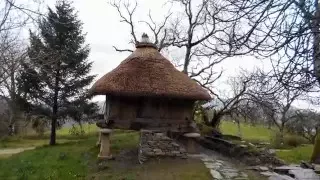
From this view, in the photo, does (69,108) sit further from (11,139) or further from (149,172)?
(149,172)

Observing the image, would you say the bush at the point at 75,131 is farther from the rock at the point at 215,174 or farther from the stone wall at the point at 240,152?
the rock at the point at 215,174

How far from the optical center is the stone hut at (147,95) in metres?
12.0

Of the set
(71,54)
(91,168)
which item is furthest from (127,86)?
(71,54)

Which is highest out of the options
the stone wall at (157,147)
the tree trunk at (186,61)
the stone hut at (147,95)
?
the tree trunk at (186,61)

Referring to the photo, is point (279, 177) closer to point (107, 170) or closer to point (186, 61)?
point (107, 170)

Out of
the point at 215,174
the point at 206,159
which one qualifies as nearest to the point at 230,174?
the point at 215,174

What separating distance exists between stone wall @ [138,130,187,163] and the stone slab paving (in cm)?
87

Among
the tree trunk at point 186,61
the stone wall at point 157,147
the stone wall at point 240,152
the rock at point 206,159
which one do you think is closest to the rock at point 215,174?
the rock at point 206,159

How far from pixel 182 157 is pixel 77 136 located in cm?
1615

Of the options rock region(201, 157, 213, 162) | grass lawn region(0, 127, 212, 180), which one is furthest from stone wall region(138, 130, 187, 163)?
rock region(201, 157, 213, 162)

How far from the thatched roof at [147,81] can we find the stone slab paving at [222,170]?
217cm

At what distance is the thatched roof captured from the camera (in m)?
11.9

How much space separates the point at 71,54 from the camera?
21.3 meters

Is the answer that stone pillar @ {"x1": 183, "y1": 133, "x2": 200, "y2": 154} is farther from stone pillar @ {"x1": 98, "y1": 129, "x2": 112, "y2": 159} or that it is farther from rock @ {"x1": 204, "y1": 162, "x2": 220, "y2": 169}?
stone pillar @ {"x1": 98, "y1": 129, "x2": 112, "y2": 159}
